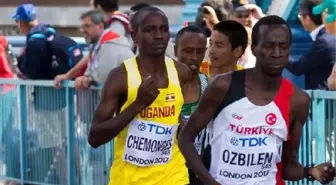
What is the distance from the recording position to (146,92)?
5.01 meters

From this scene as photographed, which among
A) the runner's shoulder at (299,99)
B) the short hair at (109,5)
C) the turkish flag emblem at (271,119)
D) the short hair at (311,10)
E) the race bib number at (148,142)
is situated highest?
the runner's shoulder at (299,99)

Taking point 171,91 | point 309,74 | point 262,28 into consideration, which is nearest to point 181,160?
point 171,91

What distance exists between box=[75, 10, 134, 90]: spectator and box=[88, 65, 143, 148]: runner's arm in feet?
8.91

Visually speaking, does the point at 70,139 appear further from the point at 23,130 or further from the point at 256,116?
the point at 256,116

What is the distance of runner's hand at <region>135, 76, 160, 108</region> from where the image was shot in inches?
197

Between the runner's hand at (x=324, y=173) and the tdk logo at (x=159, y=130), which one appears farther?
the tdk logo at (x=159, y=130)

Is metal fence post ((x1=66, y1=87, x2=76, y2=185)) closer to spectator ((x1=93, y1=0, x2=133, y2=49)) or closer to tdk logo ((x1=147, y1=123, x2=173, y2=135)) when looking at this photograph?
spectator ((x1=93, y1=0, x2=133, y2=49))

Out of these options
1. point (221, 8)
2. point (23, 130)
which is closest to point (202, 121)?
point (221, 8)

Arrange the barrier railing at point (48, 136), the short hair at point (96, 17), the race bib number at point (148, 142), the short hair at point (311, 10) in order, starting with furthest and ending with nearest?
the barrier railing at point (48, 136), the short hair at point (96, 17), the short hair at point (311, 10), the race bib number at point (148, 142)

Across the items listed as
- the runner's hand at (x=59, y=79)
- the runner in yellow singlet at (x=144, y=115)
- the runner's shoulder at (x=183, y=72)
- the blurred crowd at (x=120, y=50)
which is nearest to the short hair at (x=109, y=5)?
the blurred crowd at (x=120, y=50)

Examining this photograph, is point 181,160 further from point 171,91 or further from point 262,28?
point 262,28

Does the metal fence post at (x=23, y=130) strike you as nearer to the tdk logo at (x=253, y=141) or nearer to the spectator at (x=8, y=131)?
the spectator at (x=8, y=131)

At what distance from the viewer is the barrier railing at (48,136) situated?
8.59 m

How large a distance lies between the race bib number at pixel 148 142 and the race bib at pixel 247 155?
80 centimetres
